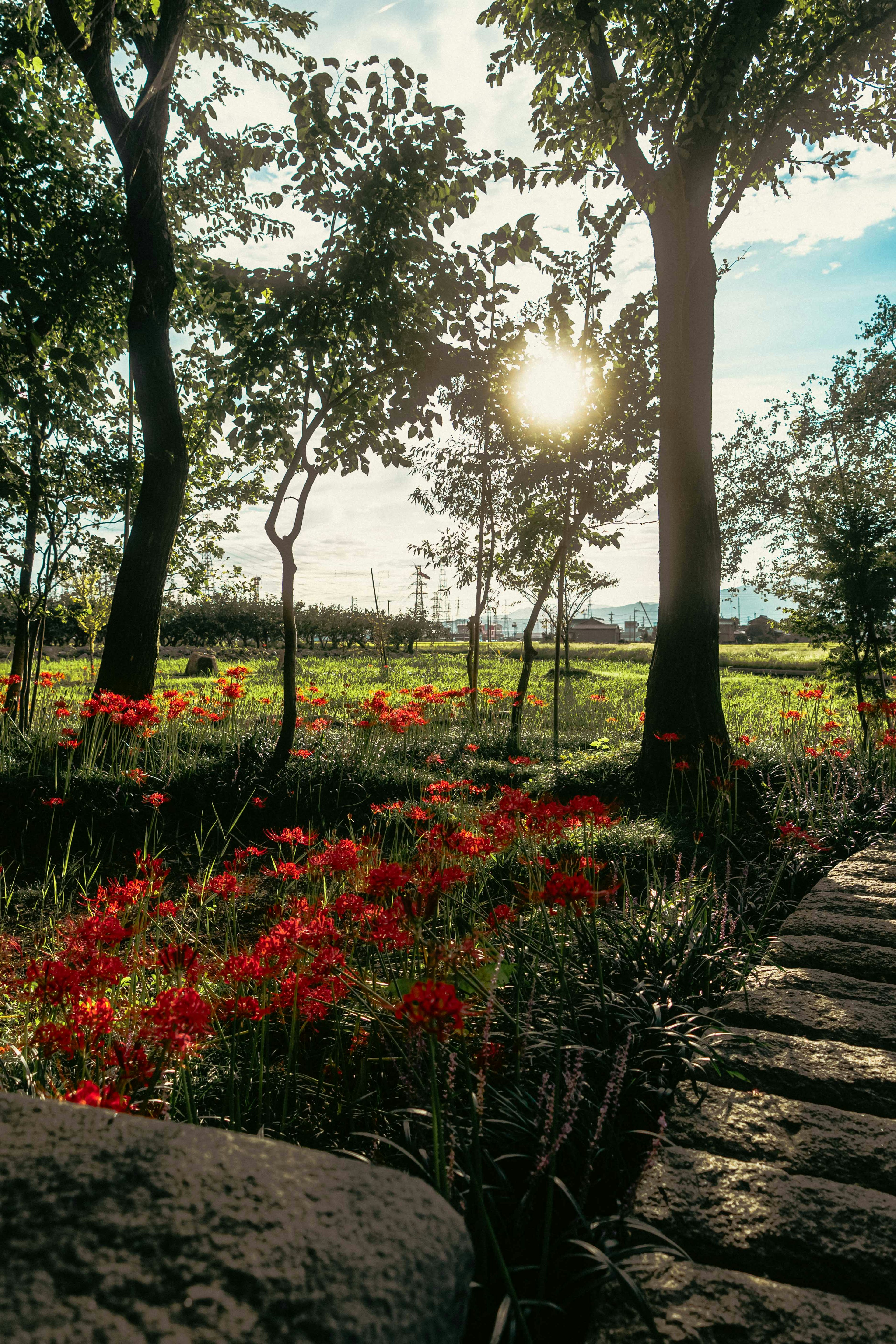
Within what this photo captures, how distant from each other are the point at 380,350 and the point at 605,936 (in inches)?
196

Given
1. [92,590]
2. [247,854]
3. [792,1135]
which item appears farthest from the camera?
[92,590]

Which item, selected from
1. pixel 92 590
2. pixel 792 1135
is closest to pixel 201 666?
pixel 92 590

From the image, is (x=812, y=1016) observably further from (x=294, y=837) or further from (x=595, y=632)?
(x=595, y=632)

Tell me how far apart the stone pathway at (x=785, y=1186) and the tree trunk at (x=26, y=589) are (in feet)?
25.0

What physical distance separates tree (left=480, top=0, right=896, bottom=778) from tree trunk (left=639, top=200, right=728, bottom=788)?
0.01m

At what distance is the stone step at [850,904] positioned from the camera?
2.73 meters

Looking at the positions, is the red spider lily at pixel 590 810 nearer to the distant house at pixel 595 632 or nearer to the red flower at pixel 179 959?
the red flower at pixel 179 959

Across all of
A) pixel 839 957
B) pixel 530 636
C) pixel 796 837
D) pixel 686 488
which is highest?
pixel 686 488

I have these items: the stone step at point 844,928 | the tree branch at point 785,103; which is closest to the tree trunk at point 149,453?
the tree branch at point 785,103

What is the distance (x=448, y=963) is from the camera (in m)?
1.68

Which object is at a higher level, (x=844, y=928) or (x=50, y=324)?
(x=50, y=324)

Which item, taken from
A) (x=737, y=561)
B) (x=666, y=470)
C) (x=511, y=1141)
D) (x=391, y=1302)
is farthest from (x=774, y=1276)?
(x=737, y=561)

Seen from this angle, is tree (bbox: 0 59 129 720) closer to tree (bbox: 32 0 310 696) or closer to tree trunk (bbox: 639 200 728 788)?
tree (bbox: 32 0 310 696)

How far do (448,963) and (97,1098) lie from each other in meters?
0.82
